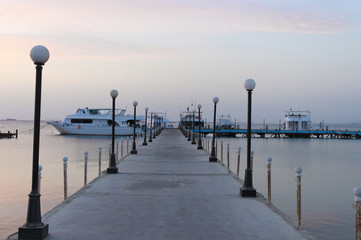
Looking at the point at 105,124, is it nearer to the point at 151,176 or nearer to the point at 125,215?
the point at 151,176

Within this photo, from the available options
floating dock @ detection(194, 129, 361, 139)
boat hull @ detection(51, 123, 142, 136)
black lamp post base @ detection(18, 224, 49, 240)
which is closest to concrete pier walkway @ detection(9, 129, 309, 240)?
black lamp post base @ detection(18, 224, 49, 240)

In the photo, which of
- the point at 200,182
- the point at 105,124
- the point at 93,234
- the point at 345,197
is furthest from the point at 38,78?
the point at 105,124

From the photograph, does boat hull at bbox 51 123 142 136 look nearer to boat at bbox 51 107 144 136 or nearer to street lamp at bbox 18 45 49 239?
boat at bbox 51 107 144 136

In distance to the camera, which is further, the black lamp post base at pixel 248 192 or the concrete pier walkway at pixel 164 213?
the black lamp post base at pixel 248 192

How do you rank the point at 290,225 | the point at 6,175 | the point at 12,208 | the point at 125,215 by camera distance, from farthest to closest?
the point at 6,175 < the point at 12,208 < the point at 125,215 < the point at 290,225

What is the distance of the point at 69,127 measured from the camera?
84750 mm

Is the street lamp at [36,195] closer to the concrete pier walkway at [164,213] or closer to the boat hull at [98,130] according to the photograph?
the concrete pier walkway at [164,213]

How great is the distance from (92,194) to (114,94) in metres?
6.19

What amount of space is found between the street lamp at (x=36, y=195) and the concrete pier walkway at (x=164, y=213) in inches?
9.5

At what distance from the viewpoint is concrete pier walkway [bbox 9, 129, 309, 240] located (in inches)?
278

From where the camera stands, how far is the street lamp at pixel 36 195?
6.67 m

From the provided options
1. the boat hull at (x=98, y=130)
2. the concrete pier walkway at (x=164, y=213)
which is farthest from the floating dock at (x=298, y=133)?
the concrete pier walkway at (x=164, y=213)

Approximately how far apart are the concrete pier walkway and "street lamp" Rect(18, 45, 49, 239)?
24cm

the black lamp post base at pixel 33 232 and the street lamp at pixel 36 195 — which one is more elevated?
the street lamp at pixel 36 195
